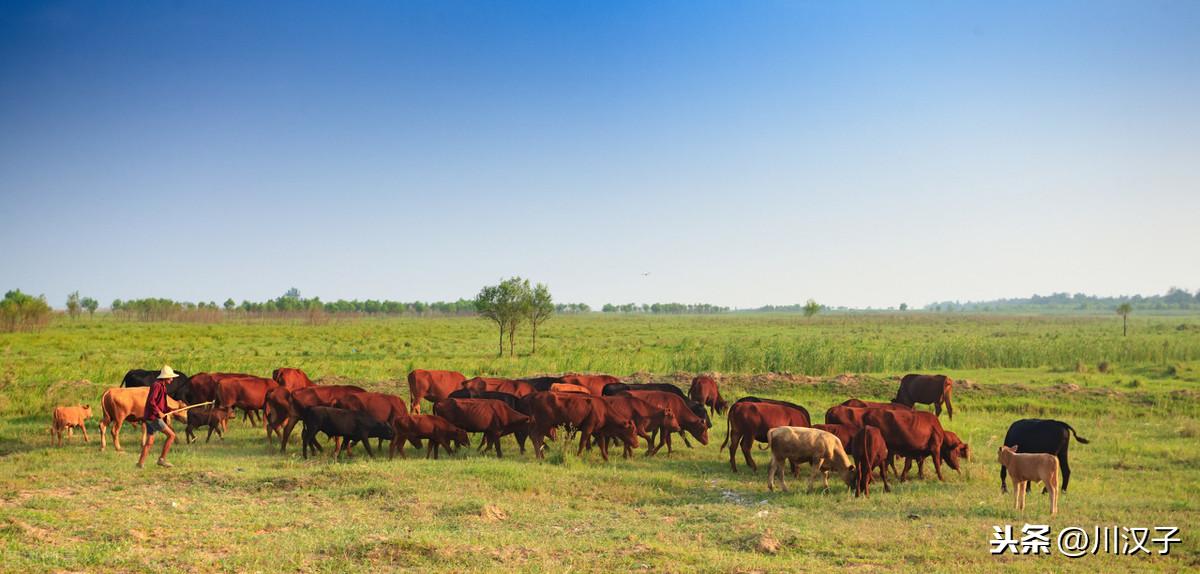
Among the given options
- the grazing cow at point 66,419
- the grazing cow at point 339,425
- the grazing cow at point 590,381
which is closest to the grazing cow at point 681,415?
the grazing cow at point 590,381

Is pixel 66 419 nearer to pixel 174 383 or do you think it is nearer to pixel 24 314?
pixel 174 383

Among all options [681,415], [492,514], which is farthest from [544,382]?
[492,514]

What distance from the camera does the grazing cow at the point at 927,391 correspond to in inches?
821

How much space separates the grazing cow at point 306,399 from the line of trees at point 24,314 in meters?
51.2

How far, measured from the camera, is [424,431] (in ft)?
47.9

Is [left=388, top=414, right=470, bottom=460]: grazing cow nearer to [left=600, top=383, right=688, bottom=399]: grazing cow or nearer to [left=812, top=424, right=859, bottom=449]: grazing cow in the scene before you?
[left=600, top=383, right=688, bottom=399]: grazing cow

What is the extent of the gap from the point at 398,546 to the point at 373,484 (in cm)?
355

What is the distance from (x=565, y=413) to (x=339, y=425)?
4.32 meters

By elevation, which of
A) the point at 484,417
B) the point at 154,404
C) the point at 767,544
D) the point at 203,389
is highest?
the point at 154,404

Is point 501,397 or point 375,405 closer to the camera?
point 375,405

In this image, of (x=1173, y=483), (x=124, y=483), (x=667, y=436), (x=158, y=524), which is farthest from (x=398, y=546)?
(x=1173, y=483)

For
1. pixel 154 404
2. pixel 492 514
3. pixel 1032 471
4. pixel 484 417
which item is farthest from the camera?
pixel 484 417

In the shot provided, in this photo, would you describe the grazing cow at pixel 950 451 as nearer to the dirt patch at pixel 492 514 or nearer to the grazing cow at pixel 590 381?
the dirt patch at pixel 492 514

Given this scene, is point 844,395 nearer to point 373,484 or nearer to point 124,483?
point 373,484
